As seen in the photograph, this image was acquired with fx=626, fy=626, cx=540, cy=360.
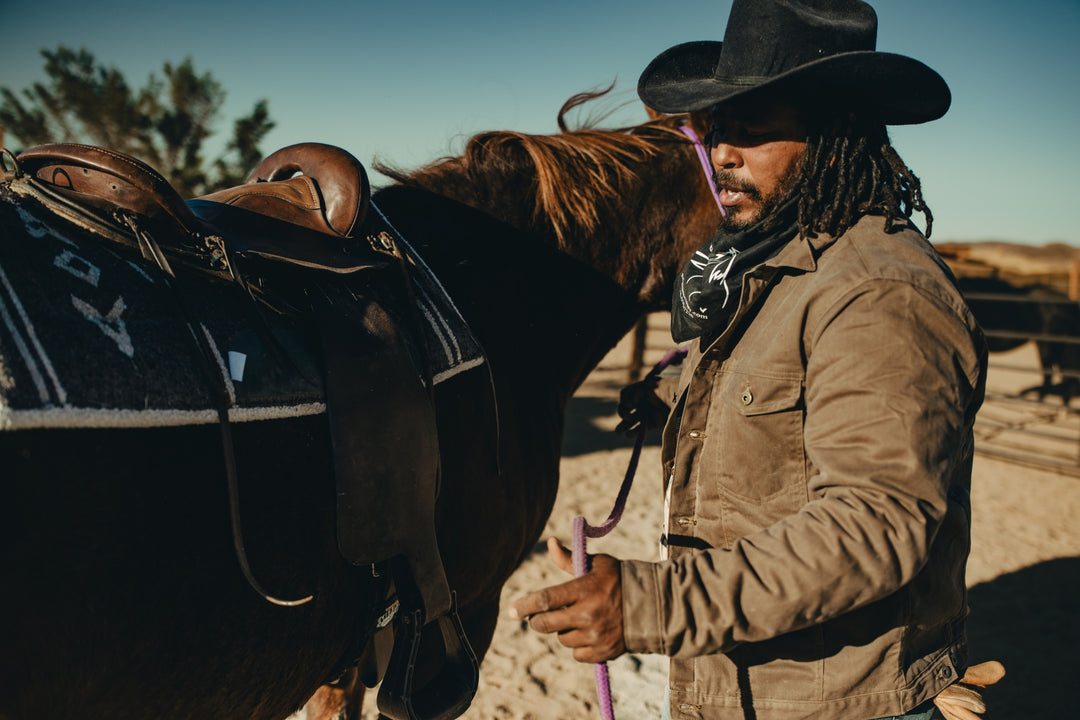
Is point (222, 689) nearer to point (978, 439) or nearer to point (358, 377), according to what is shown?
point (358, 377)

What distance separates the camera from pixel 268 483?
1.05m

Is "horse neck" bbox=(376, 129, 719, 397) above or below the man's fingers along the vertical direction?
above

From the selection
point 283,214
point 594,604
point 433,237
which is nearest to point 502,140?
point 433,237

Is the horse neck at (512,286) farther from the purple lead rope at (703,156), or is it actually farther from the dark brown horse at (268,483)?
the purple lead rope at (703,156)

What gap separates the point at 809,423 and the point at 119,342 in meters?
0.99

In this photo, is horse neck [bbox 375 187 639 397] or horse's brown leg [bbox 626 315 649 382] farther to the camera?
horse's brown leg [bbox 626 315 649 382]

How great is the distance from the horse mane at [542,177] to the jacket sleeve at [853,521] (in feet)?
3.60

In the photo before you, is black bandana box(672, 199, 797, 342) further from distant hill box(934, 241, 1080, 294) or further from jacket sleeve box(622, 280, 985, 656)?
distant hill box(934, 241, 1080, 294)

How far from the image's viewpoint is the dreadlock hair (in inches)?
41.6

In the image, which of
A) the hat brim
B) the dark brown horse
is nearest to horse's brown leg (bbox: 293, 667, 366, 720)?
the dark brown horse

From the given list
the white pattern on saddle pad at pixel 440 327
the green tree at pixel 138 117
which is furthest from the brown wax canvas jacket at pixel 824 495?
the green tree at pixel 138 117

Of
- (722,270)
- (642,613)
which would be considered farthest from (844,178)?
(642,613)

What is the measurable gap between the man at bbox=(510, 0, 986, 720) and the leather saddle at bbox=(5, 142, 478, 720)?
1.39 ft

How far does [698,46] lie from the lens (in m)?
1.52
